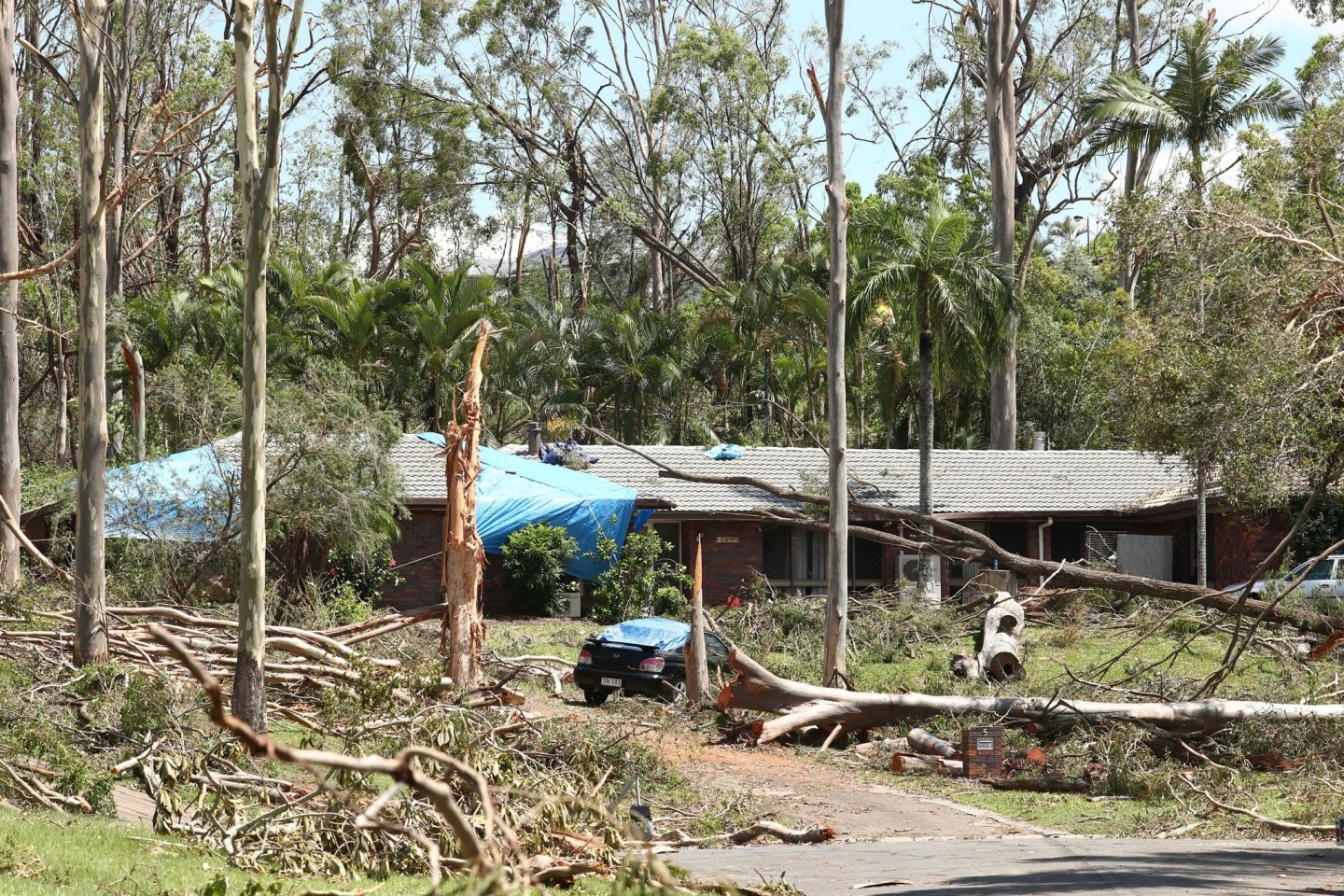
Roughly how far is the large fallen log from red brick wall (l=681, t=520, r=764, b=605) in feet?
49.3

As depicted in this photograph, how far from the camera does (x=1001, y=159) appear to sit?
38000 mm

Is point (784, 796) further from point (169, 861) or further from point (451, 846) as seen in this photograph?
point (169, 861)

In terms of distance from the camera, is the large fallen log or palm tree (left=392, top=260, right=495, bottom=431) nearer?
the large fallen log

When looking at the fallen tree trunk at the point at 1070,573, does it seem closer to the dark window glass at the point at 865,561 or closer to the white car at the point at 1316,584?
the white car at the point at 1316,584

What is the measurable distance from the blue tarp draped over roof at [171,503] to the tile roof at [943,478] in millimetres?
11500

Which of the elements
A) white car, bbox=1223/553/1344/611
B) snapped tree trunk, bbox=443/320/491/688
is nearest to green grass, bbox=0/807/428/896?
snapped tree trunk, bbox=443/320/491/688

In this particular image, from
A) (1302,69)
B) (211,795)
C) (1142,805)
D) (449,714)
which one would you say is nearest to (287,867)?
(211,795)

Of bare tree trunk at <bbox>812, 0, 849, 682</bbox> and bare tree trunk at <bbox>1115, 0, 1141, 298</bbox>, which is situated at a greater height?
bare tree trunk at <bbox>1115, 0, 1141, 298</bbox>

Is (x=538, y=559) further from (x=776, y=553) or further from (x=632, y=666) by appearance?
(x=632, y=666)

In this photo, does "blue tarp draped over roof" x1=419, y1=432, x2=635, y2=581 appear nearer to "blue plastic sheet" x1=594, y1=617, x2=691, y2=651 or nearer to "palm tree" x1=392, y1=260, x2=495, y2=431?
"palm tree" x1=392, y1=260, x2=495, y2=431

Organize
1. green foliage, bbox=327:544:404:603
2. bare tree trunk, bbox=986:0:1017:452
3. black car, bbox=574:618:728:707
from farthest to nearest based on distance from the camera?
bare tree trunk, bbox=986:0:1017:452, green foliage, bbox=327:544:404:603, black car, bbox=574:618:728:707

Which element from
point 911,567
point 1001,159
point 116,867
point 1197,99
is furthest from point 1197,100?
point 116,867

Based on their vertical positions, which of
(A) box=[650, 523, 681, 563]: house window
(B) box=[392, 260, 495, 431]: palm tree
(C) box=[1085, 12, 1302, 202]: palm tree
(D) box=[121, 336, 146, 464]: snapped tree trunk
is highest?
(C) box=[1085, 12, 1302, 202]: palm tree

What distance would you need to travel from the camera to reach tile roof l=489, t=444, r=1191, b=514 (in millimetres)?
31156
